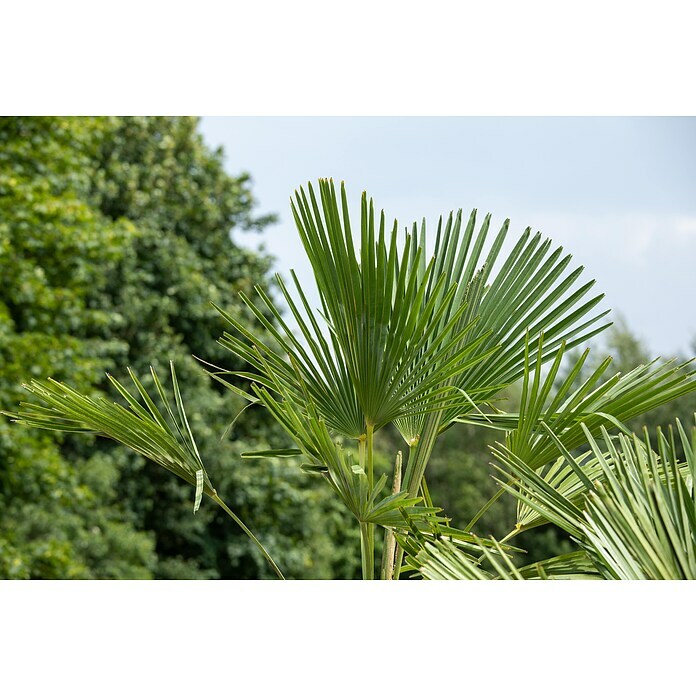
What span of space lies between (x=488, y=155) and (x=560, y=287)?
15.1 m

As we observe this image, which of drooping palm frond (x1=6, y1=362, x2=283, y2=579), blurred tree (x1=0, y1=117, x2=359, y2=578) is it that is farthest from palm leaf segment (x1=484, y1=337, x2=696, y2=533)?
blurred tree (x1=0, y1=117, x2=359, y2=578)

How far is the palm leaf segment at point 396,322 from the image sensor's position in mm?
946

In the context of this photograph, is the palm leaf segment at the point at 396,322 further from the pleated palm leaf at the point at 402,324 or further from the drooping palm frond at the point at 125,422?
the drooping palm frond at the point at 125,422

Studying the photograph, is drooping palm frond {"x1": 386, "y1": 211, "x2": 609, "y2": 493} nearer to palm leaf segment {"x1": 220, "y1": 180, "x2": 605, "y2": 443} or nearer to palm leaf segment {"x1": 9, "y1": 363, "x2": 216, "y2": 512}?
palm leaf segment {"x1": 220, "y1": 180, "x2": 605, "y2": 443}

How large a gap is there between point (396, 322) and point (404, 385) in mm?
98

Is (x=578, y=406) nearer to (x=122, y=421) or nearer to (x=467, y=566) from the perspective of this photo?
(x=467, y=566)

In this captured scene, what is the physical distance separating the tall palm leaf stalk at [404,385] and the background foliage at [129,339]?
10.5 feet

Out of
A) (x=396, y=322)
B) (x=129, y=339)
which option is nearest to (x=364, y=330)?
(x=396, y=322)

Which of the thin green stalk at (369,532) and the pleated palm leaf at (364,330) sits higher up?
the pleated palm leaf at (364,330)

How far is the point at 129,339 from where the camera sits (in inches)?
254

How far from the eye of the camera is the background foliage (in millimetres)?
4508

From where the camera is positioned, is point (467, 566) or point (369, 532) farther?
point (369, 532)

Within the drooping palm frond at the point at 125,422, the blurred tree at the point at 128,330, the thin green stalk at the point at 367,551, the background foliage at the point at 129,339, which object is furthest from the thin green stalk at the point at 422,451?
the blurred tree at the point at 128,330

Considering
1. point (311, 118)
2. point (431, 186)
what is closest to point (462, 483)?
point (431, 186)
